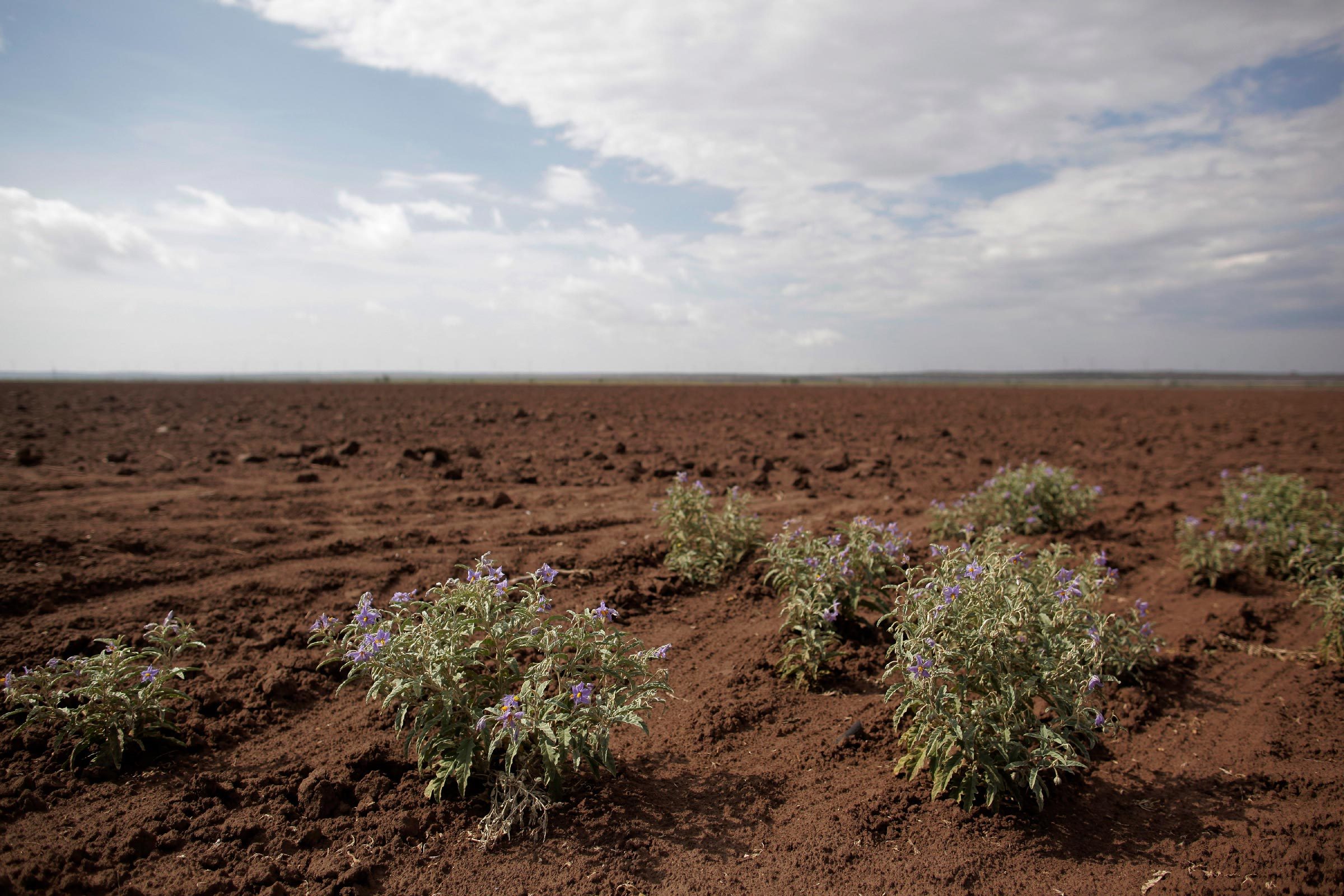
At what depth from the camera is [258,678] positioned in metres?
4.17

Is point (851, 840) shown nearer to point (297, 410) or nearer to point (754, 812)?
point (754, 812)

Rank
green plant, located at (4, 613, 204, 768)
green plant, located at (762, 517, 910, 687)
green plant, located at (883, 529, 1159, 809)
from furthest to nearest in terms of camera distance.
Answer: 1. green plant, located at (762, 517, 910, 687)
2. green plant, located at (4, 613, 204, 768)
3. green plant, located at (883, 529, 1159, 809)

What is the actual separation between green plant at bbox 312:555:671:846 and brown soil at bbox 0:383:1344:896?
202 mm

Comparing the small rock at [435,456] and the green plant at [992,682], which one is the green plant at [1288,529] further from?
the small rock at [435,456]

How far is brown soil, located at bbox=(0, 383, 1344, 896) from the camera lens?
2.84 meters

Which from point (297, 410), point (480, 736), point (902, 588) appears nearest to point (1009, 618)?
point (902, 588)

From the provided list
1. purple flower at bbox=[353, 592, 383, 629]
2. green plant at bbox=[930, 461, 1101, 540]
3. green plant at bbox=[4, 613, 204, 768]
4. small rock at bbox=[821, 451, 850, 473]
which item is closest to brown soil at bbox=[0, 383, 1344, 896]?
green plant at bbox=[4, 613, 204, 768]

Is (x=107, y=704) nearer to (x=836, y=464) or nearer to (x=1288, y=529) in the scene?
(x=1288, y=529)

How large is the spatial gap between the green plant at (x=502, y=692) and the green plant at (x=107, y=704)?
0.88 meters

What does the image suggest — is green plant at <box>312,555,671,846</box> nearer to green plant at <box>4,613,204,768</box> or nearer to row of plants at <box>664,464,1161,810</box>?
green plant at <box>4,613,204,768</box>

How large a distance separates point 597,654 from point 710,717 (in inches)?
33.2

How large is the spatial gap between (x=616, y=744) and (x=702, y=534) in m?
2.61

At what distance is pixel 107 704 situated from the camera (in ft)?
10.8

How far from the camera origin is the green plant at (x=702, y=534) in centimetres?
593
